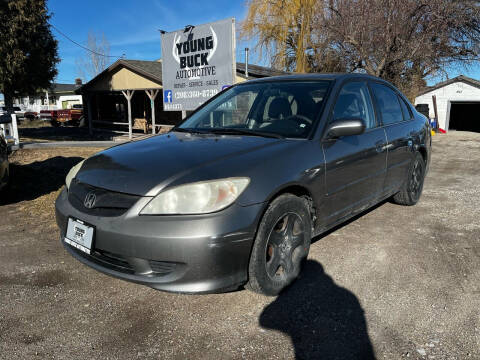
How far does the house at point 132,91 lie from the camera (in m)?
18.5

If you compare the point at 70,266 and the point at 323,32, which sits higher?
the point at 323,32

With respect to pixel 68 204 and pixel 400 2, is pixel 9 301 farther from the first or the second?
pixel 400 2

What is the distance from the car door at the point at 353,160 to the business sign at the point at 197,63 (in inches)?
205

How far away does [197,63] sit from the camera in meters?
9.14

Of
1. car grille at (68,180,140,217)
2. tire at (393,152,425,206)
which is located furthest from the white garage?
car grille at (68,180,140,217)

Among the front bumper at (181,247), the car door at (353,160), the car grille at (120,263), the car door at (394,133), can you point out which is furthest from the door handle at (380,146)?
the car grille at (120,263)

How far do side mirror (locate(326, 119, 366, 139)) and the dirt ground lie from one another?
110cm

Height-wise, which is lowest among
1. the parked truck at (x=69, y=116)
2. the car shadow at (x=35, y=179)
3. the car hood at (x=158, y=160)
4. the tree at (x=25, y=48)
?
the car shadow at (x=35, y=179)

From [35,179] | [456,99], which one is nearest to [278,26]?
Answer: [456,99]

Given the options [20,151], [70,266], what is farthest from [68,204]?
[20,151]

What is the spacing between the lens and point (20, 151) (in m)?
8.80

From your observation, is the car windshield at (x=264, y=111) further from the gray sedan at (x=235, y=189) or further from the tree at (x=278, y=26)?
the tree at (x=278, y=26)

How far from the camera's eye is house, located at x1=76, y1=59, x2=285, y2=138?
18455mm

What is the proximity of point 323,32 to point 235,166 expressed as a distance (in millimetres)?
15091
